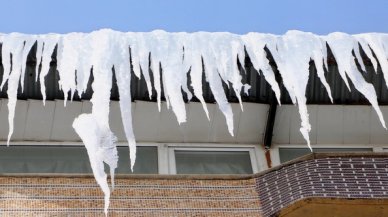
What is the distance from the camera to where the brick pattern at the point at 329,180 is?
6.75 m

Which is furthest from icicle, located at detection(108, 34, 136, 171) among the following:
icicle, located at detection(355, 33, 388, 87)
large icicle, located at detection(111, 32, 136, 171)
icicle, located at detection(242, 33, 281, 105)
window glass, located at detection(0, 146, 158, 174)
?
icicle, located at detection(355, 33, 388, 87)

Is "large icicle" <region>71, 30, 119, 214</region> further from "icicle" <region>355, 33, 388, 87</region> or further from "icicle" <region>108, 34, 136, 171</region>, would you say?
"icicle" <region>355, 33, 388, 87</region>

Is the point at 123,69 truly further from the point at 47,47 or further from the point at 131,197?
the point at 131,197

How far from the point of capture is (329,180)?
6.86m

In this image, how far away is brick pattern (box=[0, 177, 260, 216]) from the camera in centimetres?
714

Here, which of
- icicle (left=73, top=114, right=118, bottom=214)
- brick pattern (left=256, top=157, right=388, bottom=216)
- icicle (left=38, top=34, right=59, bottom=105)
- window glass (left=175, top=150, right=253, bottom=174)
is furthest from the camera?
window glass (left=175, top=150, right=253, bottom=174)

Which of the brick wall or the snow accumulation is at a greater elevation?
the snow accumulation

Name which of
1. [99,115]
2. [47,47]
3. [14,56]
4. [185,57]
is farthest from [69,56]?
[99,115]

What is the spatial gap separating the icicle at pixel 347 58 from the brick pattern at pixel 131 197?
3.22 ft

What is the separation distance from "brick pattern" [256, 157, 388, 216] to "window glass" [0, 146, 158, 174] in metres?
1.45

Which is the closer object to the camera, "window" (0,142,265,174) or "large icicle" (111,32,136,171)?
"large icicle" (111,32,136,171)

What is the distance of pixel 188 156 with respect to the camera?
27.8 feet

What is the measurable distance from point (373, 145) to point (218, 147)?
1215 millimetres

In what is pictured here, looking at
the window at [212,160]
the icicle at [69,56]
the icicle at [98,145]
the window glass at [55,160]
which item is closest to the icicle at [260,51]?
the window at [212,160]
